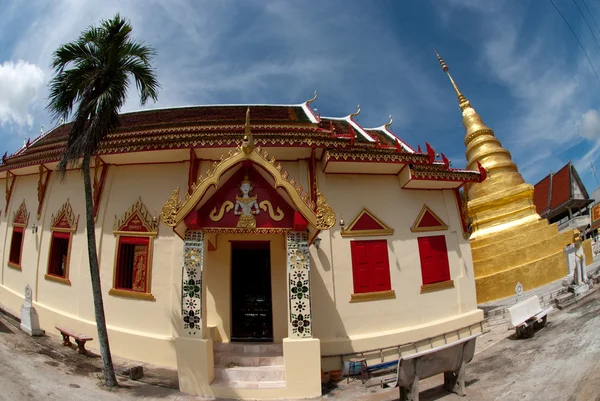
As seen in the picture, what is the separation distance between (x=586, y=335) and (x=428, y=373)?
3879 mm

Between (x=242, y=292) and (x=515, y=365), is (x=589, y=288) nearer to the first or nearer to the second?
(x=515, y=365)

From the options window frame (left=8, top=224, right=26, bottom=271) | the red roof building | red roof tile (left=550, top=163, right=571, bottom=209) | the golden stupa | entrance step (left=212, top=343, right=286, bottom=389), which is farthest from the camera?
red roof tile (left=550, top=163, right=571, bottom=209)

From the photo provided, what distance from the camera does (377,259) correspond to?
7.11 meters

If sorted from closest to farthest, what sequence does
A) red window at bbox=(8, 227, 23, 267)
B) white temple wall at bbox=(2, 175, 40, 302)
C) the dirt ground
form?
the dirt ground < white temple wall at bbox=(2, 175, 40, 302) < red window at bbox=(8, 227, 23, 267)

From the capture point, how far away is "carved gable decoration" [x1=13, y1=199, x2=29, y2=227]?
31.9 feet

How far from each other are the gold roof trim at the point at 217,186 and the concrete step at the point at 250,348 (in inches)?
111

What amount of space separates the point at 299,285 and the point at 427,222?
4.21 meters

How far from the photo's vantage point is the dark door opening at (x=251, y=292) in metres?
6.68

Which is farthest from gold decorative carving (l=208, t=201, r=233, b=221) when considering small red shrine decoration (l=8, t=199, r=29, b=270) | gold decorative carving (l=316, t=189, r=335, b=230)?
small red shrine decoration (l=8, t=199, r=29, b=270)

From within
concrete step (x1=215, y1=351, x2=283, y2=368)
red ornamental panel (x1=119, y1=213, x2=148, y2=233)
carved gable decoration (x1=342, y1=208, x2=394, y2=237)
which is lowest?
concrete step (x1=215, y1=351, x2=283, y2=368)

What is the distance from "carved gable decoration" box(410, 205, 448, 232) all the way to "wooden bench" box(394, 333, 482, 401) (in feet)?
10.4

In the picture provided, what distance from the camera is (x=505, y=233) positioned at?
13.0m

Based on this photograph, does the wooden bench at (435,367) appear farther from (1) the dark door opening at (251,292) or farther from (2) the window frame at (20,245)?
(2) the window frame at (20,245)

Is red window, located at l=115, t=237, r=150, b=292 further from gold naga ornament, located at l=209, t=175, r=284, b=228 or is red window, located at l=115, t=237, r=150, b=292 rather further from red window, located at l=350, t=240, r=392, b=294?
red window, located at l=350, t=240, r=392, b=294
